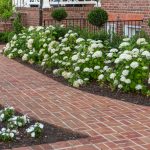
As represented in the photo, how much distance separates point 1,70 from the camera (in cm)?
955

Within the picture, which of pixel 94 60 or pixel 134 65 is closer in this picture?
pixel 134 65

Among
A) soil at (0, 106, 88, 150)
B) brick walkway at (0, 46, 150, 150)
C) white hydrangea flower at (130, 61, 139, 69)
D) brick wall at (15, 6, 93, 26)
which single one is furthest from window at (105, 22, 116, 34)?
soil at (0, 106, 88, 150)

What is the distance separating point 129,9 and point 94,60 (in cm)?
411

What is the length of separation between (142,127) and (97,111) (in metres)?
0.89

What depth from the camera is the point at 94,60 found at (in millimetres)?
7875

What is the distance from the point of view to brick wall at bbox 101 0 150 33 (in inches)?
430

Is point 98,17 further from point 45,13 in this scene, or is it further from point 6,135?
point 6,135

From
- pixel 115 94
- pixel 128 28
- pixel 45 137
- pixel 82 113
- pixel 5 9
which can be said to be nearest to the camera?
pixel 45 137

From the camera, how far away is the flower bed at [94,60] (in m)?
6.95

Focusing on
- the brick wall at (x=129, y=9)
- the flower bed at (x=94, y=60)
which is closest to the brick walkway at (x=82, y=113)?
the flower bed at (x=94, y=60)

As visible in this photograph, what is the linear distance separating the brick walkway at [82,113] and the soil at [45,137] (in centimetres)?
12

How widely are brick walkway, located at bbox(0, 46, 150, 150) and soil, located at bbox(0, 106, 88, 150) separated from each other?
0.12 m

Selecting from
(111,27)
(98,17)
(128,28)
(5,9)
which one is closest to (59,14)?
(111,27)

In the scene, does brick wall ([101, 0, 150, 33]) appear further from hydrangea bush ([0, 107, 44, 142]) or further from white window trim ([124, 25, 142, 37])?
hydrangea bush ([0, 107, 44, 142])
